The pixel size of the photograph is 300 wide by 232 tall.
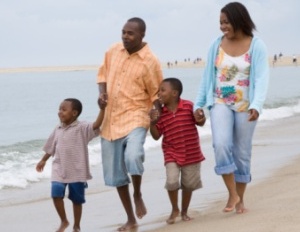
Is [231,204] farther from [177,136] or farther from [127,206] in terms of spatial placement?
[127,206]

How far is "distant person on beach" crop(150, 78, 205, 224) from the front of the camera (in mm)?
6953

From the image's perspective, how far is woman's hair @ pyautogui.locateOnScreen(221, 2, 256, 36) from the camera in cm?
673

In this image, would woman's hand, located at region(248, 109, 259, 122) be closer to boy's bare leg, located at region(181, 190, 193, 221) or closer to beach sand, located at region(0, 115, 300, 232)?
beach sand, located at region(0, 115, 300, 232)

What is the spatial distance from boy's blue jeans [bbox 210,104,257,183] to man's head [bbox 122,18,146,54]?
0.84m

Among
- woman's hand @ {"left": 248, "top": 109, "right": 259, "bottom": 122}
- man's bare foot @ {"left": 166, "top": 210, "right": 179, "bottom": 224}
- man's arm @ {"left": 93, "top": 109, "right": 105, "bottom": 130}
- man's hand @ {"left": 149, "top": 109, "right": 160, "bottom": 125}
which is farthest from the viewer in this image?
man's bare foot @ {"left": 166, "top": 210, "right": 179, "bottom": 224}

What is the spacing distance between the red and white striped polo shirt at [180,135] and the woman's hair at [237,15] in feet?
2.58

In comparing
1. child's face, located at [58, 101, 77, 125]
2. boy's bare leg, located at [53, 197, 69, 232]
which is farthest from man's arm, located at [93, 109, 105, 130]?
boy's bare leg, located at [53, 197, 69, 232]

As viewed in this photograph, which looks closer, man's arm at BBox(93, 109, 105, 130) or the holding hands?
the holding hands

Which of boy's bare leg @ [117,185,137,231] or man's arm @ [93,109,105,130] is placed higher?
man's arm @ [93,109,105,130]

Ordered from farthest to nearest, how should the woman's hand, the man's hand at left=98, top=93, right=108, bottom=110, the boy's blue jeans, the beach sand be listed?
the man's hand at left=98, top=93, right=108, bottom=110 → the boy's blue jeans → the woman's hand → the beach sand

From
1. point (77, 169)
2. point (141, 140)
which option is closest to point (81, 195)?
point (77, 169)

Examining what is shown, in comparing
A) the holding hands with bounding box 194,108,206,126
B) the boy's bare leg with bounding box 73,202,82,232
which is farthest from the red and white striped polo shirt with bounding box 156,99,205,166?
the boy's bare leg with bounding box 73,202,82,232

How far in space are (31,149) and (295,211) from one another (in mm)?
12753

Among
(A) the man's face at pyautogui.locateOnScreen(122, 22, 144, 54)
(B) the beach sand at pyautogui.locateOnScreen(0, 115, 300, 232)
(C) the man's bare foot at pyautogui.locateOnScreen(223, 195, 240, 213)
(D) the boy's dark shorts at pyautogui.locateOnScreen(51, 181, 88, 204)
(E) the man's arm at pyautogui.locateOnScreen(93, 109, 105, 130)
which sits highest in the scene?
(A) the man's face at pyautogui.locateOnScreen(122, 22, 144, 54)
